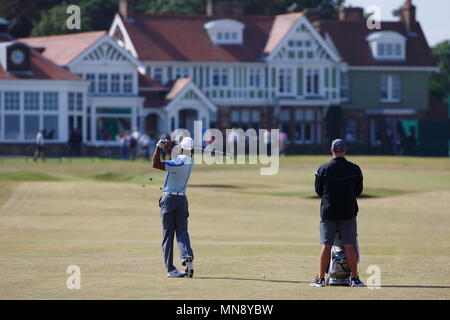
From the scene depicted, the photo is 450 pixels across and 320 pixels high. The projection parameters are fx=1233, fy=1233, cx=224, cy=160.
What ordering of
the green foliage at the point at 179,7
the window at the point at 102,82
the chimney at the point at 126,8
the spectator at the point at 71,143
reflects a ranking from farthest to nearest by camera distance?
the green foliage at the point at 179,7
the chimney at the point at 126,8
the window at the point at 102,82
the spectator at the point at 71,143

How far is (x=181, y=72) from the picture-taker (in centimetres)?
7850

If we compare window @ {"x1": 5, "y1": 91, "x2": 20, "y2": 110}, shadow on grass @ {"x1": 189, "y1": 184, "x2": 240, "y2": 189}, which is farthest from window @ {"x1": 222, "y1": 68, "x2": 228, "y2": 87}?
shadow on grass @ {"x1": 189, "y1": 184, "x2": 240, "y2": 189}

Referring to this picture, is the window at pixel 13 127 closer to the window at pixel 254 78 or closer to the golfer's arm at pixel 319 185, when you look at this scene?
the window at pixel 254 78

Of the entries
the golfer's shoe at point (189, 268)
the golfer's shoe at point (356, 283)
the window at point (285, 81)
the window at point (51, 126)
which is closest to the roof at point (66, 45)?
the window at point (51, 126)

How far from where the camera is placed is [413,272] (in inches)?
724

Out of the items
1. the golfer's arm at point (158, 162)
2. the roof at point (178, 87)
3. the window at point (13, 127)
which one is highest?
the roof at point (178, 87)

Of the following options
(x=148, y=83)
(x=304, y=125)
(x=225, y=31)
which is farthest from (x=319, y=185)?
(x=304, y=125)

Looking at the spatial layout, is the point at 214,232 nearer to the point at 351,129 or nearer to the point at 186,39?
the point at 186,39

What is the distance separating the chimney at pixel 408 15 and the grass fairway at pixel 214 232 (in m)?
30.1

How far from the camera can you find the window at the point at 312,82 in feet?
270

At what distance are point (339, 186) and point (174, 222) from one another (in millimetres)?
2647

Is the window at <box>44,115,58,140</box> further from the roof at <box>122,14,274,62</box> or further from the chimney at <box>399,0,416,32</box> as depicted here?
the chimney at <box>399,0,416,32</box>
